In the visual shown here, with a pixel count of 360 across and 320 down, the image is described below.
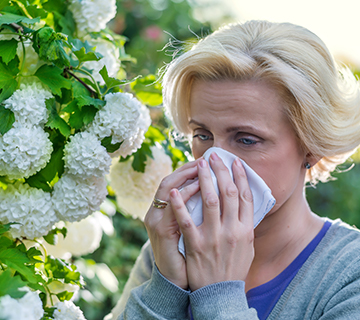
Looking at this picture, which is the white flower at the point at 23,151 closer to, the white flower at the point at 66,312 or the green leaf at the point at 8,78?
the green leaf at the point at 8,78

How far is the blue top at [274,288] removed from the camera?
160 cm

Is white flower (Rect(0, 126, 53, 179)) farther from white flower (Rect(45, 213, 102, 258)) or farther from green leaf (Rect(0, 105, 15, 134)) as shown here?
white flower (Rect(45, 213, 102, 258))

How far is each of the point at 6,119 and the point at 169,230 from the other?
0.67 meters

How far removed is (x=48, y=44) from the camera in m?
1.09

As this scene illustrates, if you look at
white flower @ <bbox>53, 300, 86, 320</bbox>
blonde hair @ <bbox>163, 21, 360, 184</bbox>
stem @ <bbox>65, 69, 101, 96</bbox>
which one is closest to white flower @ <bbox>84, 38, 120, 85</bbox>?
stem @ <bbox>65, 69, 101, 96</bbox>

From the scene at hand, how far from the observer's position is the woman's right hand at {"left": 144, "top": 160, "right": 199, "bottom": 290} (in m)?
1.41

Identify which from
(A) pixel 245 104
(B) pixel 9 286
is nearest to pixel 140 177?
(A) pixel 245 104

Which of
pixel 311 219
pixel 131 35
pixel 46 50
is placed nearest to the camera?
pixel 46 50

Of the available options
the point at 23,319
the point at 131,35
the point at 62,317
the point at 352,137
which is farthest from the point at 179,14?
the point at 23,319

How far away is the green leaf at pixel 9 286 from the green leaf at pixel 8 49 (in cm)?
60

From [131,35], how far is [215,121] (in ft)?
12.3

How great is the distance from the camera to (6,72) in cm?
110

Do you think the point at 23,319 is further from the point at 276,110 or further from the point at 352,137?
the point at 352,137

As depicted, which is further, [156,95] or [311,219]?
[311,219]
